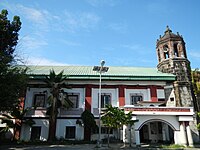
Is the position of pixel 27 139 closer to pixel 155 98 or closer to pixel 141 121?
pixel 141 121

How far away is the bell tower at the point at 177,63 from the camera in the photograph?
2077 centimetres

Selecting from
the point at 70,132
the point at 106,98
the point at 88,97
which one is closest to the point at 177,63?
the point at 106,98

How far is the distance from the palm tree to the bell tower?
43.3 feet

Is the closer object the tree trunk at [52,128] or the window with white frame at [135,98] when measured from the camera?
the tree trunk at [52,128]

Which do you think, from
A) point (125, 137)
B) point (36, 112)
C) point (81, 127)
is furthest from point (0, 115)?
point (125, 137)

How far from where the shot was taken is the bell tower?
20.8 metres

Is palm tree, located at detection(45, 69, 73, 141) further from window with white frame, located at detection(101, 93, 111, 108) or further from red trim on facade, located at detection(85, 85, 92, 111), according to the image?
window with white frame, located at detection(101, 93, 111, 108)

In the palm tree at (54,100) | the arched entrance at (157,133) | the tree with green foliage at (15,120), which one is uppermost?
the palm tree at (54,100)

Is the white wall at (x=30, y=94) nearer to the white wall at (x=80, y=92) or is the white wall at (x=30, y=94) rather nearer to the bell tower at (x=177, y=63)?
the white wall at (x=80, y=92)

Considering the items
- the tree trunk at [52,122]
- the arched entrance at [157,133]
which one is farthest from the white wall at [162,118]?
the tree trunk at [52,122]

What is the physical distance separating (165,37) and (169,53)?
255cm

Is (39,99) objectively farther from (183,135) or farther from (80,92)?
(183,135)

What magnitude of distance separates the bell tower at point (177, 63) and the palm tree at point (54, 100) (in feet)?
43.3

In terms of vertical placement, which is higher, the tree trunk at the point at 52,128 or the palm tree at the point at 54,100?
the palm tree at the point at 54,100
